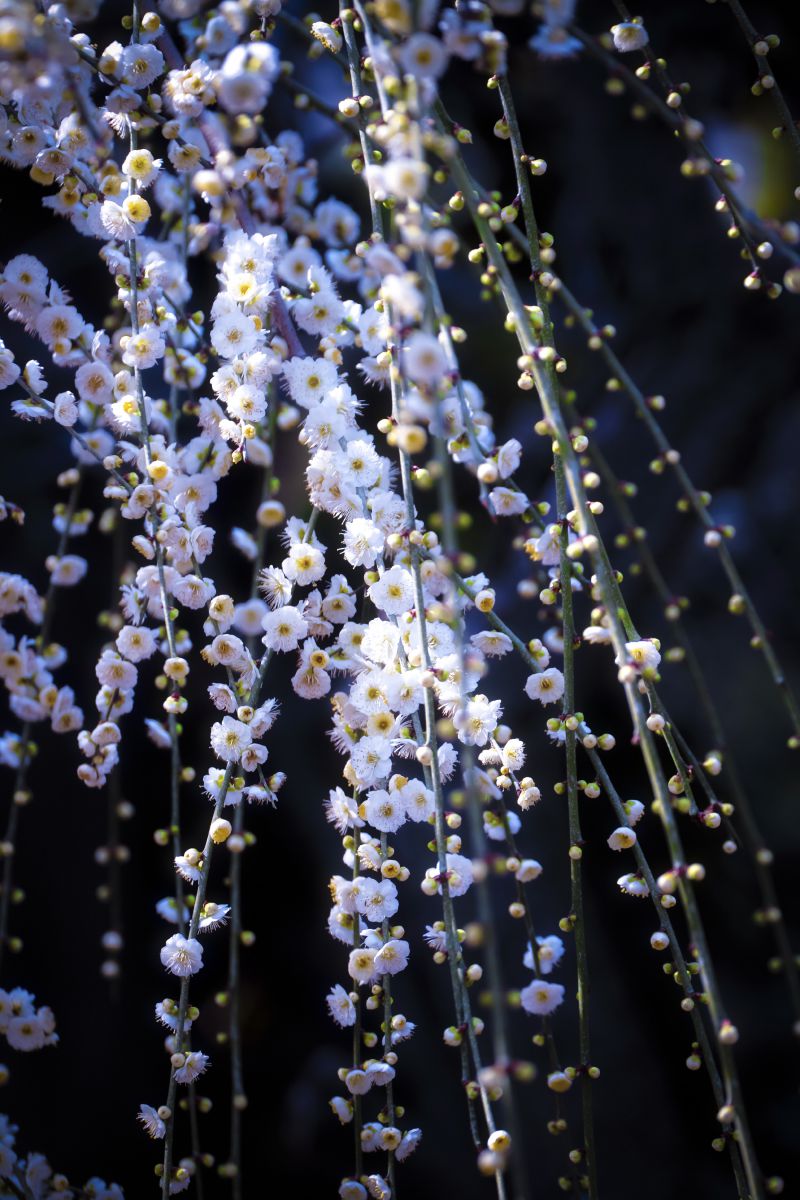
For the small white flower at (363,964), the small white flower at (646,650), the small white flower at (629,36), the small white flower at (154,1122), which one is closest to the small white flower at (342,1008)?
the small white flower at (363,964)

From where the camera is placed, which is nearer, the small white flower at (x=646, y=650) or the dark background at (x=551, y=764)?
the small white flower at (x=646, y=650)

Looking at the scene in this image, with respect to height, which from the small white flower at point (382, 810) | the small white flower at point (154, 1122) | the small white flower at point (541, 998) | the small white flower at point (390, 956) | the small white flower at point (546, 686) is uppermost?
the small white flower at point (546, 686)

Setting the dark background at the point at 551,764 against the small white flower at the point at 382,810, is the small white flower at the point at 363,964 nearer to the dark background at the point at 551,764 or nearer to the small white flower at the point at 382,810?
the small white flower at the point at 382,810

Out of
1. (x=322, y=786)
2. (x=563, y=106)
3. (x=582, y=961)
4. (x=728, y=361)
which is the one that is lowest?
(x=582, y=961)

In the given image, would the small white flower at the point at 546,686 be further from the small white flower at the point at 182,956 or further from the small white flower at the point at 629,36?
the small white flower at the point at 629,36

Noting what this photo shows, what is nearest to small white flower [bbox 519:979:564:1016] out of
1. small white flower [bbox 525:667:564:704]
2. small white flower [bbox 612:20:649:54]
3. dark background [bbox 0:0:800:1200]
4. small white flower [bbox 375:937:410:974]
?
small white flower [bbox 375:937:410:974]

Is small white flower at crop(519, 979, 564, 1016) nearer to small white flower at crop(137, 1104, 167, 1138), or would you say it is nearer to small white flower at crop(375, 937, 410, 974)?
small white flower at crop(375, 937, 410, 974)

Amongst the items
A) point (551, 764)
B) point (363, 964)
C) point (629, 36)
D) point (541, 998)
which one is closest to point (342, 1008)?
point (363, 964)

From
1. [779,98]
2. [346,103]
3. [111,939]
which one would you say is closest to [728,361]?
[779,98]

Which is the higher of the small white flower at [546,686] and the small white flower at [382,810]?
the small white flower at [546,686]

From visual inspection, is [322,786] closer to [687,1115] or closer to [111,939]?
[111,939]
